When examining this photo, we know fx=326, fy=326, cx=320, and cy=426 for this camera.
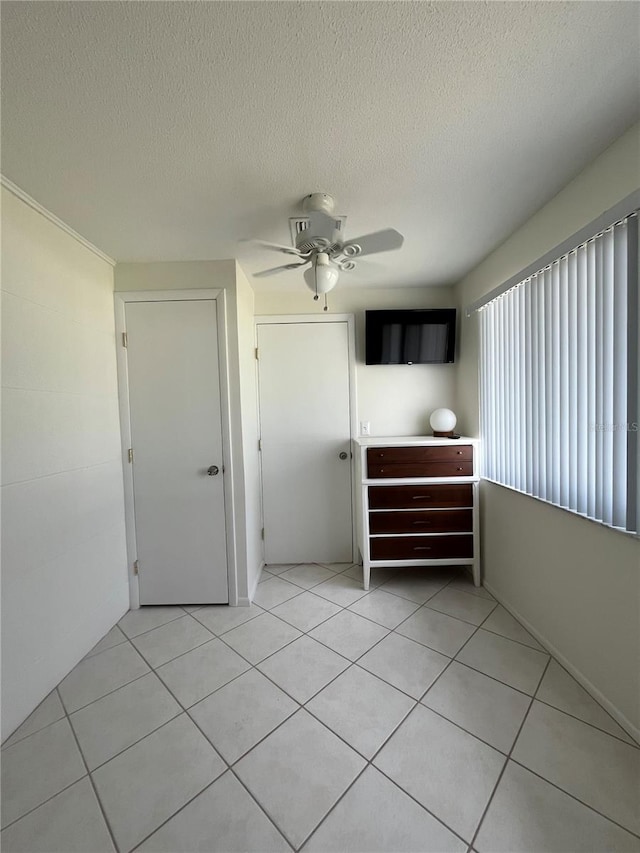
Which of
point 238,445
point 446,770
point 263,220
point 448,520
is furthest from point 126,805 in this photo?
point 263,220

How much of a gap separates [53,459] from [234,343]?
1.20m

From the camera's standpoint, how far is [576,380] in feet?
→ 5.09

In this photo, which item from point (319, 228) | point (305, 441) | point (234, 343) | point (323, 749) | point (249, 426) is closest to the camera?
point (323, 749)

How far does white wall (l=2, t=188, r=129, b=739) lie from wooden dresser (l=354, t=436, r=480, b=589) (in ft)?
5.63

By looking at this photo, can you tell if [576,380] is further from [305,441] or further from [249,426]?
[249,426]

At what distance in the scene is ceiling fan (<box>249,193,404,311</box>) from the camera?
4.66 feet

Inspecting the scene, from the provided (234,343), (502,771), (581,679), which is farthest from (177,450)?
(581,679)

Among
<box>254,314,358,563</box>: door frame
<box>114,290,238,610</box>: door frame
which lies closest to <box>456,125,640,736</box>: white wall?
<box>254,314,358,563</box>: door frame

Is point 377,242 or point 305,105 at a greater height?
point 305,105

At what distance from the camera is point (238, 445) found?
223cm

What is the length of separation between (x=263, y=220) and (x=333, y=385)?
4.49 ft

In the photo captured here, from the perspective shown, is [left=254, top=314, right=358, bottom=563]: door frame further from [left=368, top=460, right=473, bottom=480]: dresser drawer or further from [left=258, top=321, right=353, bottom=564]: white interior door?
[left=368, top=460, right=473, bottom=480]: dresser drawer

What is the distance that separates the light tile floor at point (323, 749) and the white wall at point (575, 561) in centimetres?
17

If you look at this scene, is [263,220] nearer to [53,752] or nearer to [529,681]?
[53,752]
